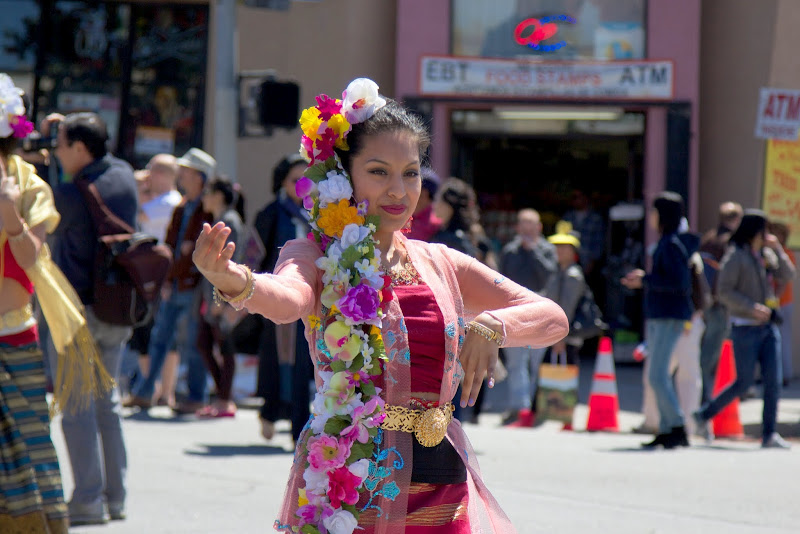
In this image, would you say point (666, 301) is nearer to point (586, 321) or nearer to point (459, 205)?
point (586, 321)

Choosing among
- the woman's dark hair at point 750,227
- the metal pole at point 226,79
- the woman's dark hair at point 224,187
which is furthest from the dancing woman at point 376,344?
the metal pole at point 226,79

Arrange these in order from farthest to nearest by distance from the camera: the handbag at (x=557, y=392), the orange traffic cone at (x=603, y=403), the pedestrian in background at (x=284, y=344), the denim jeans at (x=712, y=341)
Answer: the denim jeans at (x=712, y=341)
the handbag at (x=557, y=392)
the orange traffic cone at (x=603, y=403)
the pedestrian in background at (x=284, y=344)

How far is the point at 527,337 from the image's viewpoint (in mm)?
3209

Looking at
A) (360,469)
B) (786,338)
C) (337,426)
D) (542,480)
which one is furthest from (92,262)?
(786,338)

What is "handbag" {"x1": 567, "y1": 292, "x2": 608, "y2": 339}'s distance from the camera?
424 inches

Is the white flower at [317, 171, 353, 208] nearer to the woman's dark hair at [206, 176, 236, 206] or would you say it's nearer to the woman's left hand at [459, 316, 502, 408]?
the woman's left hand at [459, 316, 502, 408]

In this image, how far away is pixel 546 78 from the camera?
1588 cm

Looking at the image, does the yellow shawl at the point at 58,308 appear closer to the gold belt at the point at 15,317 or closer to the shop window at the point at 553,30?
the gold belt at the point at 15,317

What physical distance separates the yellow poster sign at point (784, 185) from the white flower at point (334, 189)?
12.8 metres

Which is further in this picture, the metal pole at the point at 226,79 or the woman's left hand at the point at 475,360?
the metal pole at the point at 226,79

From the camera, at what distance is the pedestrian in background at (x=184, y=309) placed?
33.7ft

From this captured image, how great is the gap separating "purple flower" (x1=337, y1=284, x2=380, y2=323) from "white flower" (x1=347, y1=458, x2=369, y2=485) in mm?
370

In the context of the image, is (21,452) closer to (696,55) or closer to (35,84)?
(35,84)

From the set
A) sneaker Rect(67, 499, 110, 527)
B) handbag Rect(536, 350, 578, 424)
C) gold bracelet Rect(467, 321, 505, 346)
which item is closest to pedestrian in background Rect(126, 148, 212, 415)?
handbag Rect(536, 350, 578, 424)
